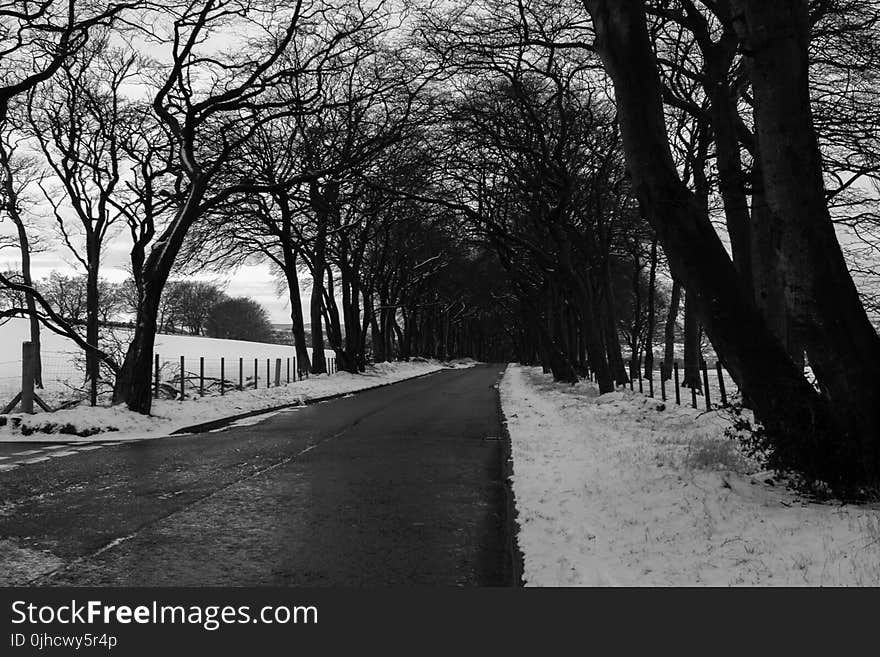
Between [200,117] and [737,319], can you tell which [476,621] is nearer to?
[737,319]

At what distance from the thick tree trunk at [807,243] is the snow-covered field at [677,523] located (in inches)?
34.3

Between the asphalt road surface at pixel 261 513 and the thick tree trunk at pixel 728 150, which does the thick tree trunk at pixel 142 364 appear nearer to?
the asphalt road surface at pixel 261 513

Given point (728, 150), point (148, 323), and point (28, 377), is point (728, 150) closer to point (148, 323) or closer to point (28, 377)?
point (148, 323)

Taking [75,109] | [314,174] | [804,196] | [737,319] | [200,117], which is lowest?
[737,319]

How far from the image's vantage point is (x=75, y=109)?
2356 cm

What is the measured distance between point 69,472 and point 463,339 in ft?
288

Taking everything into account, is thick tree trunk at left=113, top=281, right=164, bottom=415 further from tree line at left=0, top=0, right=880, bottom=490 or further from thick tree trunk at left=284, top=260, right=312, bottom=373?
thick tree trunk at left=284, top=260, right=312, bottom=373

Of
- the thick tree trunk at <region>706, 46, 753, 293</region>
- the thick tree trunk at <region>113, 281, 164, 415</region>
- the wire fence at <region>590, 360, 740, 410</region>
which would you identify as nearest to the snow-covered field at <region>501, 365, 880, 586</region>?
the wire fence at <region>590, 360, 740, 410</region>

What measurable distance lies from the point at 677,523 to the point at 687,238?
110 inches

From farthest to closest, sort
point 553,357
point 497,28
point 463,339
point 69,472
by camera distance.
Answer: point 463,339 < point 553,357 < point 497,28 < point 69,472

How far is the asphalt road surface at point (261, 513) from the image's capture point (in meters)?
4.85

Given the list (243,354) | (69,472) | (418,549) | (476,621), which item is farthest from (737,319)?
(243,354)

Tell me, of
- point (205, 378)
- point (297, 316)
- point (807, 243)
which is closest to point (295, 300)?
point (297, 316)

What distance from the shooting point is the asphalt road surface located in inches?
191
